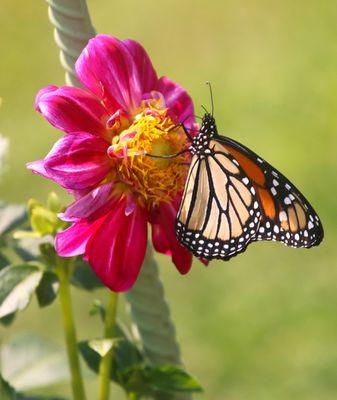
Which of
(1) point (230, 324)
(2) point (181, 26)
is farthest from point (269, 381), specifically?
(2) point (181, 26)

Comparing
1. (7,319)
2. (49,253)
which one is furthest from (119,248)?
(7,319)

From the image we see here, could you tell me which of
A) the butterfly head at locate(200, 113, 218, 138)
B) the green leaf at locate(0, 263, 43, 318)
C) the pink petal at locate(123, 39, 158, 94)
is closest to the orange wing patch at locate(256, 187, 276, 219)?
the butterfly head at locate(200, 113, 218, 138)

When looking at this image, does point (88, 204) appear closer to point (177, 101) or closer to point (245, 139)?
point (177, 101)

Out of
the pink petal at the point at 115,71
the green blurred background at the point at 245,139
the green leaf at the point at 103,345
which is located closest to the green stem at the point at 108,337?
the green leaf at the point at 103,345

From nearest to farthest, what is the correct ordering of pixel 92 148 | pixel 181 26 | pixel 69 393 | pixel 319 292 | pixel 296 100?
1. pixel 92 148
2. pixel 69 393
3. pixel 319 292
4. pixel 296 100
5. pixel 181 26

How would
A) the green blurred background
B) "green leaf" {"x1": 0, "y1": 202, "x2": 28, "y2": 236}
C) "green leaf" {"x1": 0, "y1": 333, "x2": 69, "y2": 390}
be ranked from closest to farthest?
"green leaf" {"x1": 0, "y1": 202, "x2": 28, "y2": 236}, "green leaf" {"x1": 0, "y1": 333, "x2": 69, "y2": 390}, the green blurred background

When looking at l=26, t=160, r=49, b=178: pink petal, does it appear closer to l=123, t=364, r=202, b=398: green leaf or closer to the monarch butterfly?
the monarch butterfly

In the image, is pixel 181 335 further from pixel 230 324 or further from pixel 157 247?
pixel 157 247
